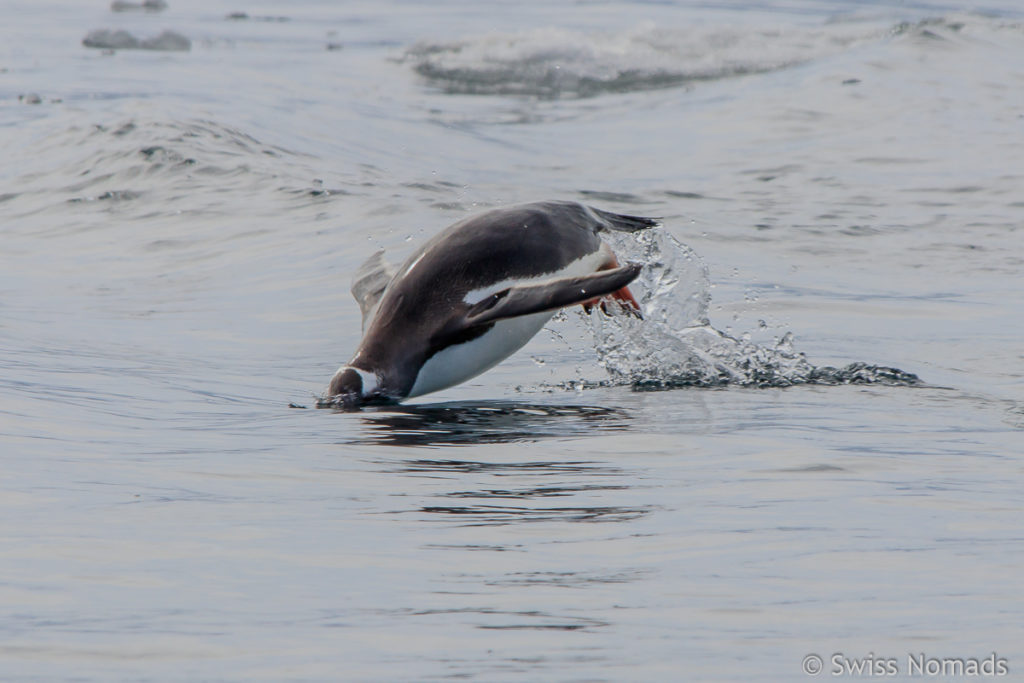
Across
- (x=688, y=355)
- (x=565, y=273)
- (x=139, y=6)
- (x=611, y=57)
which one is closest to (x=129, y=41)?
(x=611, y=57)

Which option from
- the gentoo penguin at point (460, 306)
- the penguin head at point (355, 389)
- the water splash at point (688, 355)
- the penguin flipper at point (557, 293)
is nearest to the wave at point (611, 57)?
the water splash at point (688, 355)

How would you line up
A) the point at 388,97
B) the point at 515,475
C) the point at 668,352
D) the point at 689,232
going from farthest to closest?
the point at 388,97, the point at 689,232, the point at 668,352, the point at 515,475

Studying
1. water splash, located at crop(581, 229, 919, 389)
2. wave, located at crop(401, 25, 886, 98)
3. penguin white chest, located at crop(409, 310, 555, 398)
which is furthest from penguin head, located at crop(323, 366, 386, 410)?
wave, located at crop(401, 25, 886, 98)

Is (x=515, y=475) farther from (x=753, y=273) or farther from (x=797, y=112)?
(x=797, y=112)

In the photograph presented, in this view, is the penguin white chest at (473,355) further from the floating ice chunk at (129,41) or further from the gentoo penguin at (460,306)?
the floating ice chunk at (129,41)

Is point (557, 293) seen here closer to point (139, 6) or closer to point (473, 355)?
point (473, 355)

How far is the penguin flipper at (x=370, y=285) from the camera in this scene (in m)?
6.72

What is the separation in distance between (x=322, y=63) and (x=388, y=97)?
215 inches

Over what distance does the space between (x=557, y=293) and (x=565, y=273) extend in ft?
1.90

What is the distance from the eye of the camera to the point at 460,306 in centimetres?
611

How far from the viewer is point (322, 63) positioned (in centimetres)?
2773

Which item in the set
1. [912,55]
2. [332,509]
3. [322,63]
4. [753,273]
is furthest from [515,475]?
[322,63]

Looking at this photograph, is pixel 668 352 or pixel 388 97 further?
pixel 388 97

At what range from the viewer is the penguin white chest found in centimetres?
615
